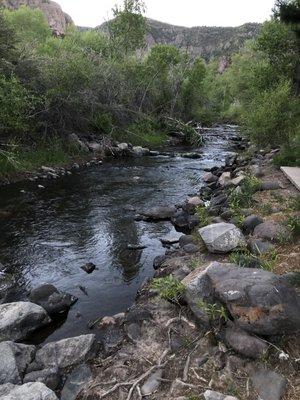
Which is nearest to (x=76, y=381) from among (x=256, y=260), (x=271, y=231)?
(x=256, y=260)

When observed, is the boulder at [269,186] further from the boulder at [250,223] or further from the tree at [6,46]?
the tree at [6,46]

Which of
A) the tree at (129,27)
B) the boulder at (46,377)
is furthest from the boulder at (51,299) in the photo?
the tree at (129,27)

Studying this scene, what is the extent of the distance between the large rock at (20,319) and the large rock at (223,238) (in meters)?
3.89

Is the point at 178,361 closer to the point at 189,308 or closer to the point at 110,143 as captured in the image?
the point at 189,308

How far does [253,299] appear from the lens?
17.1ft

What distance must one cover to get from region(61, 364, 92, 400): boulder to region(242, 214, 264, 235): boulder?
537cm

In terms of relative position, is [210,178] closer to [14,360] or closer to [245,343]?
[245,343]

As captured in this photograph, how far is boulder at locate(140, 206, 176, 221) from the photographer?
13.1 metres

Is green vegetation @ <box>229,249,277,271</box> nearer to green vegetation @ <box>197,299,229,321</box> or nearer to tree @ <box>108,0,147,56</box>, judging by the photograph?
green vegetation @ <box>197,299,229,321</box>

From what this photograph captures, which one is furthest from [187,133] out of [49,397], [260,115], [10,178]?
[49,397]

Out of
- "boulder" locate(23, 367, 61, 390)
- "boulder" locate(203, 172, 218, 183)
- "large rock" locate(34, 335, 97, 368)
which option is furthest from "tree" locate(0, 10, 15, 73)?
"boulder" locate(23, 367, 61, 390)

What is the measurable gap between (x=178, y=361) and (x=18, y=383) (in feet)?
7.68

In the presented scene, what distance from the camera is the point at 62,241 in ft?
36.6

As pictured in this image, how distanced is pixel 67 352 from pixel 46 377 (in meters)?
0.62
